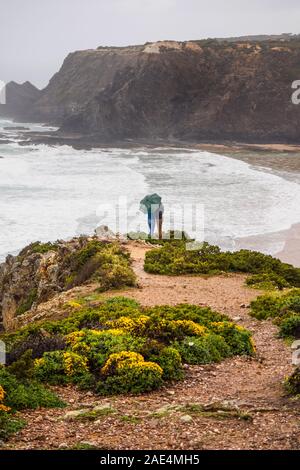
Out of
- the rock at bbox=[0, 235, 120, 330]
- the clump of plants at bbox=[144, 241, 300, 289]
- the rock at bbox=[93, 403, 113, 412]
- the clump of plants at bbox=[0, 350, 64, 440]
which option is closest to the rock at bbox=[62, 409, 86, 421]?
the rock at bbox=[93, 403, 113, 412]

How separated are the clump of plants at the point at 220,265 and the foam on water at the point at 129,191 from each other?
6.81 metres

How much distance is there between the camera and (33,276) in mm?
17688

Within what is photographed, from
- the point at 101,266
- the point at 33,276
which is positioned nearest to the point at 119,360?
the point at 101,266

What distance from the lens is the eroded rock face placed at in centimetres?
1642

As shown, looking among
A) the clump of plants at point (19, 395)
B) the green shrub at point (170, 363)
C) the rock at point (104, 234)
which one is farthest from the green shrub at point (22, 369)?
the rock at point (104, 234)

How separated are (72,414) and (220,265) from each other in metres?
9.98

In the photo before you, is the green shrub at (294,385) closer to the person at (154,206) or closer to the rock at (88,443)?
the rock at (88,443)

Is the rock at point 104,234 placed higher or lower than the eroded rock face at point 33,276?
higher

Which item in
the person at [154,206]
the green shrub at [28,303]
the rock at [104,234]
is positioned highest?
the person at [154,206]

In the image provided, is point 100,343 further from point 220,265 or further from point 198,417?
point 220,265

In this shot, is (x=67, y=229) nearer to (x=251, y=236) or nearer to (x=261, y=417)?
(x=251, y=236)

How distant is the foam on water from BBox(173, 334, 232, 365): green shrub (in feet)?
47.3

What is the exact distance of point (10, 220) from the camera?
95.3 feet

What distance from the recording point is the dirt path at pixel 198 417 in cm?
594
